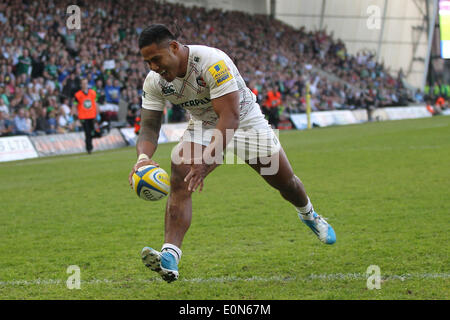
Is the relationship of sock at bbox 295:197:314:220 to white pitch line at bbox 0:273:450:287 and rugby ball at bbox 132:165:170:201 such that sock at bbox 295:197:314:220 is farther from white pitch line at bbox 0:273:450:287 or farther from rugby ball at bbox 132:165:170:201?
rugby ball at bbox 132:165:170:201

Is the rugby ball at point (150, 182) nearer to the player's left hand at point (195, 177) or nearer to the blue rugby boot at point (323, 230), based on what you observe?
the player's left hand at point (195, 177)

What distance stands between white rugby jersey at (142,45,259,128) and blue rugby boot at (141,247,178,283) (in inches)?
50.9

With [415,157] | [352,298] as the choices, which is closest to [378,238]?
[352,298]

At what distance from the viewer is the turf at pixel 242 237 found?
473cm

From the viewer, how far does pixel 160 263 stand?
4.61 m

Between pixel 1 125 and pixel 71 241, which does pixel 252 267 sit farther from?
pixel 1 125

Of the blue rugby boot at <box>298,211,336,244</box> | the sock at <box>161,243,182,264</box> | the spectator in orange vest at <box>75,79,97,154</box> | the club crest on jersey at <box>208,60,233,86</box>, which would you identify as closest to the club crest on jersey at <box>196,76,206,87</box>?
the club crest on jersey at <box>208,60,233,86</box>

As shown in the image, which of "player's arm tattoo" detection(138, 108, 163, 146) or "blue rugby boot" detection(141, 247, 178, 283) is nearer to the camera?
"blue rugby boot" detection(141, 247, 178, 283)

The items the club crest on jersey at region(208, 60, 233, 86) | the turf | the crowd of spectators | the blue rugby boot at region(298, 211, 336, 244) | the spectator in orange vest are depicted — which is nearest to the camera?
the turf

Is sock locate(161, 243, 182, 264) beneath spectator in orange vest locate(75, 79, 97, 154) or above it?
above

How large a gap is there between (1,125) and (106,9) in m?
12.2

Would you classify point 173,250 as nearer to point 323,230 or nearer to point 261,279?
point 261,279

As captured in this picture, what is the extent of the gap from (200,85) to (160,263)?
57.0 inches

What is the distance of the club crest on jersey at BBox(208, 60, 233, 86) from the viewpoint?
4.84 metres
